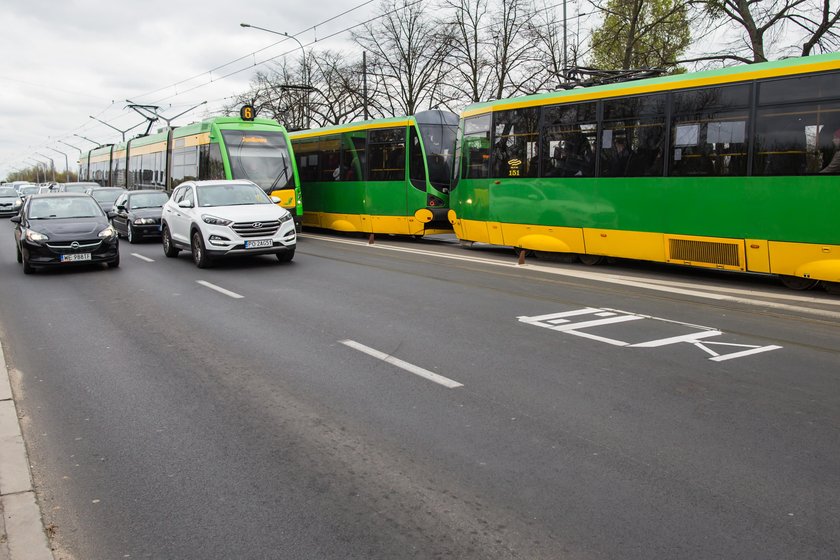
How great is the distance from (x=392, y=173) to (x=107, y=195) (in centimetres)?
1177

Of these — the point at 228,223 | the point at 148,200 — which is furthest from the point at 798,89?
the point at 148,200

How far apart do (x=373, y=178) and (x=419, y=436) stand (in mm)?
17664

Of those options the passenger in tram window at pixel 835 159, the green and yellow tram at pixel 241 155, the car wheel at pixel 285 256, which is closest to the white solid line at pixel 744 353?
the passenger in tram window at pixel 835 159

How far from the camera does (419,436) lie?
15.5ft

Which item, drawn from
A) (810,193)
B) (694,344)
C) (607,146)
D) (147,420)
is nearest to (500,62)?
(607,146)

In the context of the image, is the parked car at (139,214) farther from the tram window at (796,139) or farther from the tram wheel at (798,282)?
the tram wheel at (798,282)

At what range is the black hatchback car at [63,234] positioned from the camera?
44.0 feet

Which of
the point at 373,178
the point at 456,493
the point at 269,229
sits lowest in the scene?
the point at 456,493

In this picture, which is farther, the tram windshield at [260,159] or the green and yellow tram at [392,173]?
the tram windshield at [260,159]

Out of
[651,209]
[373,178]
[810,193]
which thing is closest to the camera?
[810,193]

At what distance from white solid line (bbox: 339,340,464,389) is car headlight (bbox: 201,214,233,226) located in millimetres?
6919

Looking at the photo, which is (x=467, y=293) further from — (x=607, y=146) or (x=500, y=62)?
(x=500, y=62)

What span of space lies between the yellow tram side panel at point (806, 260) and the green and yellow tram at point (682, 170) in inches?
0.7


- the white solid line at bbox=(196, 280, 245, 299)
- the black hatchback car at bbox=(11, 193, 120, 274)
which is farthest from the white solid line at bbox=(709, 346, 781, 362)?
the black hatchback car at bbox=(11, 193, 120, 274)
